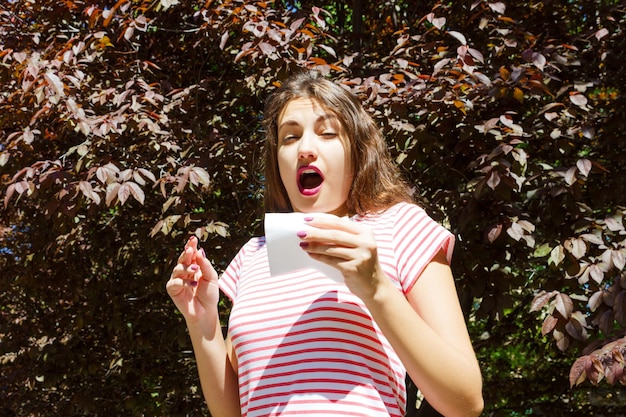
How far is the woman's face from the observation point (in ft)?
4.83

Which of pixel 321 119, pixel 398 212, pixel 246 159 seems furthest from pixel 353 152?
pixel 246 159

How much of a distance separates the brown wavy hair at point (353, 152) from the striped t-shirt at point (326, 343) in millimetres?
131

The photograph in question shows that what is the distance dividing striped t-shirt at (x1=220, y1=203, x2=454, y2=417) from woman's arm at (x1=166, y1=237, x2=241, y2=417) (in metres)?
0.09

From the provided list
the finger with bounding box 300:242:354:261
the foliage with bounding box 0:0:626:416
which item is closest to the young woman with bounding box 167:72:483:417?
the finger with bounding box 300:242:354:261

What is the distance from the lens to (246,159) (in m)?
3.26

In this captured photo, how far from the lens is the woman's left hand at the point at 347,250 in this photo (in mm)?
1080

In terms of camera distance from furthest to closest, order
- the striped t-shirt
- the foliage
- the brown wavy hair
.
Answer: the foliage < the brown wavy hair < the striped t-shirt

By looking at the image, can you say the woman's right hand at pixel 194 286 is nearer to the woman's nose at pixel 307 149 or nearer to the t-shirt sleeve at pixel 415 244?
the woman's nose at pixel 307 149

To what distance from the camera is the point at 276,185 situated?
174cm

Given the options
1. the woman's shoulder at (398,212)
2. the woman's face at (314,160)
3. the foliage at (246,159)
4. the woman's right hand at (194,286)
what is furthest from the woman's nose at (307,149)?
the foliage at (246,159)

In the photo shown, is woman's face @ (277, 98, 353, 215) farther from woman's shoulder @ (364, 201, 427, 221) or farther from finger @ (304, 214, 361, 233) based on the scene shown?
finger @ (304, 214, 361, 233)

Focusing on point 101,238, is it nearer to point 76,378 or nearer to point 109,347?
point 109,347

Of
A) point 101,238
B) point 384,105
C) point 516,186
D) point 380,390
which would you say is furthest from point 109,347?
point 380,390

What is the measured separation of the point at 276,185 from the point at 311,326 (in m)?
0.55
